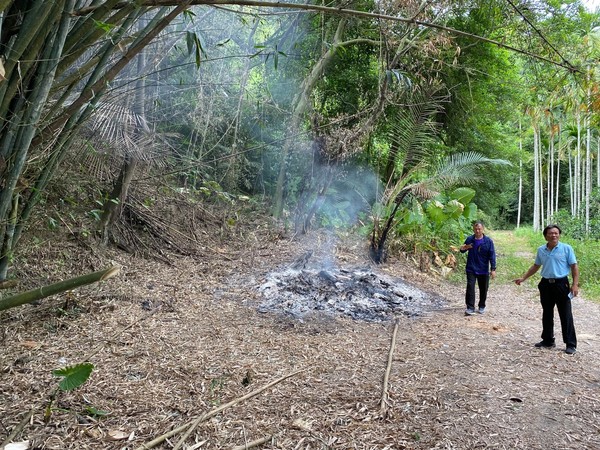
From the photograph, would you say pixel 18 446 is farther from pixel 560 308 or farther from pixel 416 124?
pixel 416 124

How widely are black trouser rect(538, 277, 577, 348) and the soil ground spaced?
0.18 meters

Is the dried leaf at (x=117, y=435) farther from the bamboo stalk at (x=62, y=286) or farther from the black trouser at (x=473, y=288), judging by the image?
the black trouser at (x=473, y=288)

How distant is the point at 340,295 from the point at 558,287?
2.67 m

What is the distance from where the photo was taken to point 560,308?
4574mm

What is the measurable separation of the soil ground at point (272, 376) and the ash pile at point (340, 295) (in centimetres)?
31

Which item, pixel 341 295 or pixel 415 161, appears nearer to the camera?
pixel 341 295

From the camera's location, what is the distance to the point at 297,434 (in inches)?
109

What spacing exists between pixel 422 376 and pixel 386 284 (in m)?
3.24

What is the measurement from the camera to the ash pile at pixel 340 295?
Result: 18.6 ft

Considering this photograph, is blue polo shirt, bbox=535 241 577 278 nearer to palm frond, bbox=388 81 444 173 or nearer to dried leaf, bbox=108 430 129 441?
dried leaf, bbox=108 430 129 441

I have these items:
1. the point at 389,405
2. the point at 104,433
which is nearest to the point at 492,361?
the point at 389,405

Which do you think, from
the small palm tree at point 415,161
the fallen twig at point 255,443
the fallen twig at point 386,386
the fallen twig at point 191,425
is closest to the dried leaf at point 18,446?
the fallen twig at point 191,425

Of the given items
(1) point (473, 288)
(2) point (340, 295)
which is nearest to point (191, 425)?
(2) point (340, 295)

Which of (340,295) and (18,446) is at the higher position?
(18,446)
